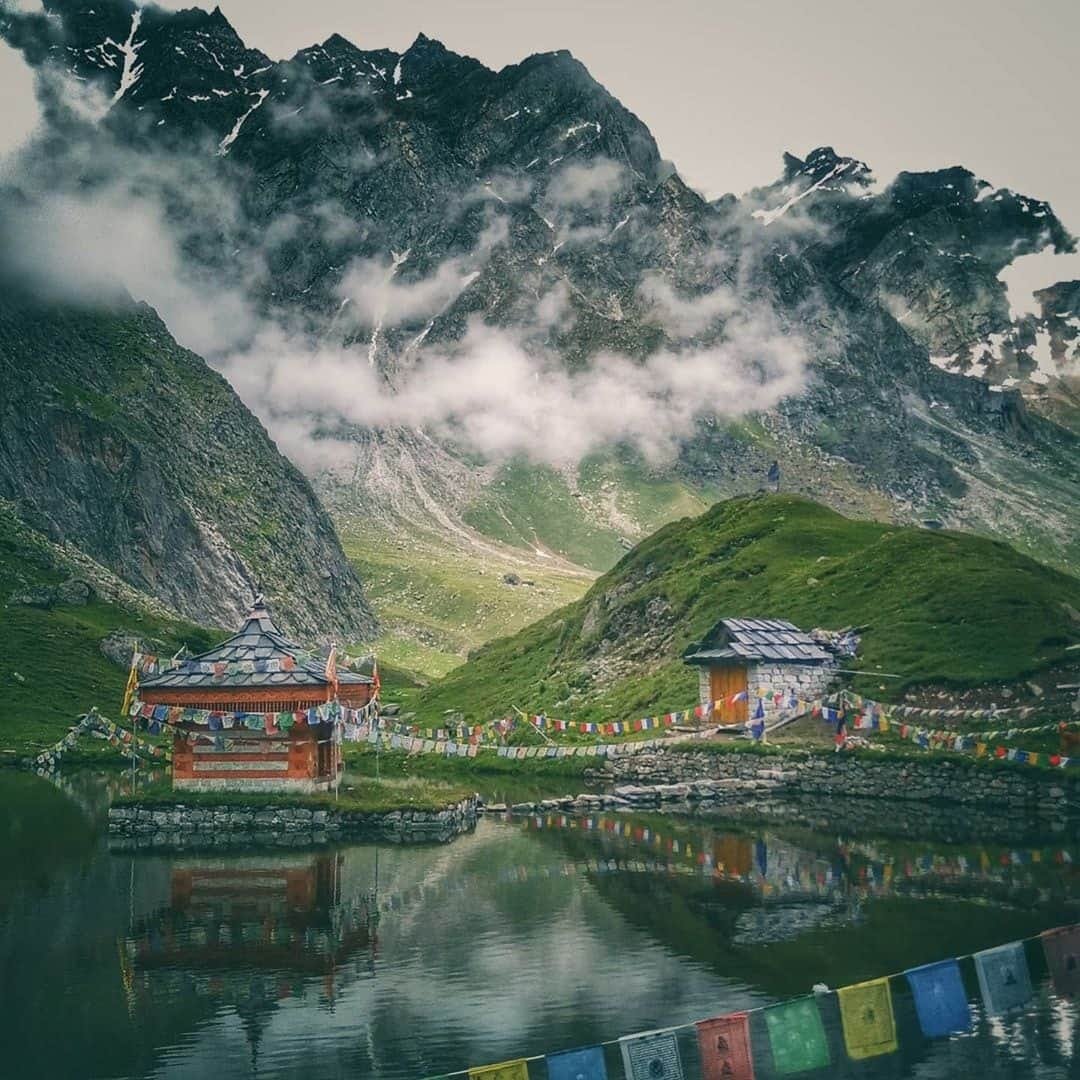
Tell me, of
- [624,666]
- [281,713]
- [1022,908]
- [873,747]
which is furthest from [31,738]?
[1022,908]

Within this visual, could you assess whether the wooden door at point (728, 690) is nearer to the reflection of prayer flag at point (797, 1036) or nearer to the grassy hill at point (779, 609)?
the grassy hill at point (779, 609)

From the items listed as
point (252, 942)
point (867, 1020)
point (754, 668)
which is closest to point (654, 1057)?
point (867, 1020)

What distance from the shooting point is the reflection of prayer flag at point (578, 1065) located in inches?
1000

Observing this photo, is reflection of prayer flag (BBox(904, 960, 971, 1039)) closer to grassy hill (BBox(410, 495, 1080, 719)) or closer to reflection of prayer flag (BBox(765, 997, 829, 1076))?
reflection of prayer flag (BBox(765, 997, 829, 1076))

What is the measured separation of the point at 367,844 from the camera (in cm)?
6425

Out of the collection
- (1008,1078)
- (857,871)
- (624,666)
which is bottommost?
(1008,1078)

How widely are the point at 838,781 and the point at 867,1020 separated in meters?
49.6

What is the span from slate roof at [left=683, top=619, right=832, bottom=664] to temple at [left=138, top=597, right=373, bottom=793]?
28.1 m

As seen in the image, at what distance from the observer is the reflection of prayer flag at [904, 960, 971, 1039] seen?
28.8 meters

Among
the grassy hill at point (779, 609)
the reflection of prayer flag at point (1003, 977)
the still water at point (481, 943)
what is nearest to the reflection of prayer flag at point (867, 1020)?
the still water at point (481, 943)

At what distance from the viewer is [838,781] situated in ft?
251

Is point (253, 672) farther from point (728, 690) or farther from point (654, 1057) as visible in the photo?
point (654, 1057)

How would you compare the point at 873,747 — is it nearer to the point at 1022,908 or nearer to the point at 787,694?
the point at 787,694

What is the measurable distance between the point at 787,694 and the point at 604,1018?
180 feet
